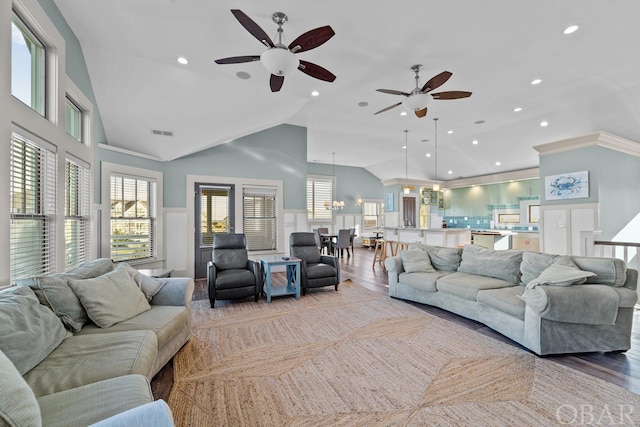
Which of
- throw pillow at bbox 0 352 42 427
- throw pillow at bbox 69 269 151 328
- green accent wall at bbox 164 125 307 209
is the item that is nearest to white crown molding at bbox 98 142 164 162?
green accent wall at bbox 164 125 307 209

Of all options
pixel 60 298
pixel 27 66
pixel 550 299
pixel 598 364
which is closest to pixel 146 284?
pixel 60 298

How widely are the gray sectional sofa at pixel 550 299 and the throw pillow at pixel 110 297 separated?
135 inches

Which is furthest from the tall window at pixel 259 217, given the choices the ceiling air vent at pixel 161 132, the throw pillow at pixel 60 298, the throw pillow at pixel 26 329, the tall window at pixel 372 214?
the tall window at pixel 372 214

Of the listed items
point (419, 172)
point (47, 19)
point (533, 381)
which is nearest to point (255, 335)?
point (533, 381)

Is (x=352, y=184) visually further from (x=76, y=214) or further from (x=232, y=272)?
(x=76, y=214)

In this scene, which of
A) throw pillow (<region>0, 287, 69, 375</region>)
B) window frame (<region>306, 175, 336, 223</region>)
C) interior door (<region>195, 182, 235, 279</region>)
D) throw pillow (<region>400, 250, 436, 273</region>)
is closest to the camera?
throw pillow (<region>0, 287, 69, 375</region>)

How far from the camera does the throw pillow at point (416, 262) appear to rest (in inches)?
166

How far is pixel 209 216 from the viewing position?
593 centimetres

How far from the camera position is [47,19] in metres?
2.48

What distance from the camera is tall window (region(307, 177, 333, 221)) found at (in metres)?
10.6

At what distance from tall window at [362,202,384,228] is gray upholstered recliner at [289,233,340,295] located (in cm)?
677

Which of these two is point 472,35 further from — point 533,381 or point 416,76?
point 533,381

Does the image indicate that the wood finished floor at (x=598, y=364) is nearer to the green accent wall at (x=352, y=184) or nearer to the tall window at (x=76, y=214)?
the tall window at (x=76, y=214)

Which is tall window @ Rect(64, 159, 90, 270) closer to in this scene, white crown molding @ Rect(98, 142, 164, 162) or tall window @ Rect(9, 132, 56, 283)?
tall window @ Rect(9, 132, 56, 283)
